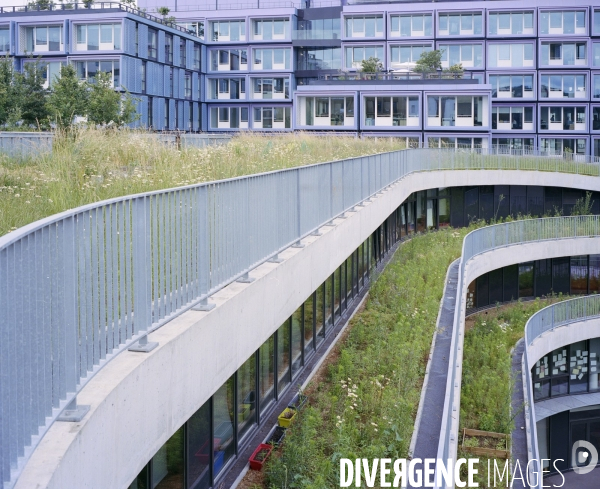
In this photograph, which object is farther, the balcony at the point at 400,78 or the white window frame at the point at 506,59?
the white window frame at the point at 506,59

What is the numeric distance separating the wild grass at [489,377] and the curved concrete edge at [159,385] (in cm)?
650

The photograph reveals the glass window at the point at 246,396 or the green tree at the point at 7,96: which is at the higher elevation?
the green tree at the point at 7,96

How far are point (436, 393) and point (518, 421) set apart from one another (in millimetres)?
7393

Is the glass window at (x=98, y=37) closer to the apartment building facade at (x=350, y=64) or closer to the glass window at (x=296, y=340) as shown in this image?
the apartment building facade at (x=350, y=64)

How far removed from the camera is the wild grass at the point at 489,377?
17.1m

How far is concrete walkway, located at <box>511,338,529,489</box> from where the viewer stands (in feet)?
52.0

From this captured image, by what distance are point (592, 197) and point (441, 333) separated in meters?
30.7

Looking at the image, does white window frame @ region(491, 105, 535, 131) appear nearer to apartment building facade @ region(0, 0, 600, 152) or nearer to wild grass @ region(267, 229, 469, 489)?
apartment building facade @ region(0, 0, 600, 152)

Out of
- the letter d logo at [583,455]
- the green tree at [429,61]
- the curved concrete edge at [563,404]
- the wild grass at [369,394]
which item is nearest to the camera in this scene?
the wild grass at [369,394]

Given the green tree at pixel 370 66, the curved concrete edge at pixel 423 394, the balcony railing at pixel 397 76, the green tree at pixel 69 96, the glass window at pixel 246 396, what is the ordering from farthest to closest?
1. the green tree at pixel 370 66
2. the balcony railing at pixel 397 76
3. the green tree at pixel 69 96
4. the glass window at pixel 246 396
5. the curved concrete edge at pixel 423 394

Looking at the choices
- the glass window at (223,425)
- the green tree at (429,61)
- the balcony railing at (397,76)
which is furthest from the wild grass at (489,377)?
the green tree at (429,61)

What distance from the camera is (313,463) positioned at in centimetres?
948

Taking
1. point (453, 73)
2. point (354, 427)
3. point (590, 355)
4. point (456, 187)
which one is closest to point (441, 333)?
point (354, 427)

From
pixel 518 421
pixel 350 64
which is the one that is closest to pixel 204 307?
pixel 518 421
